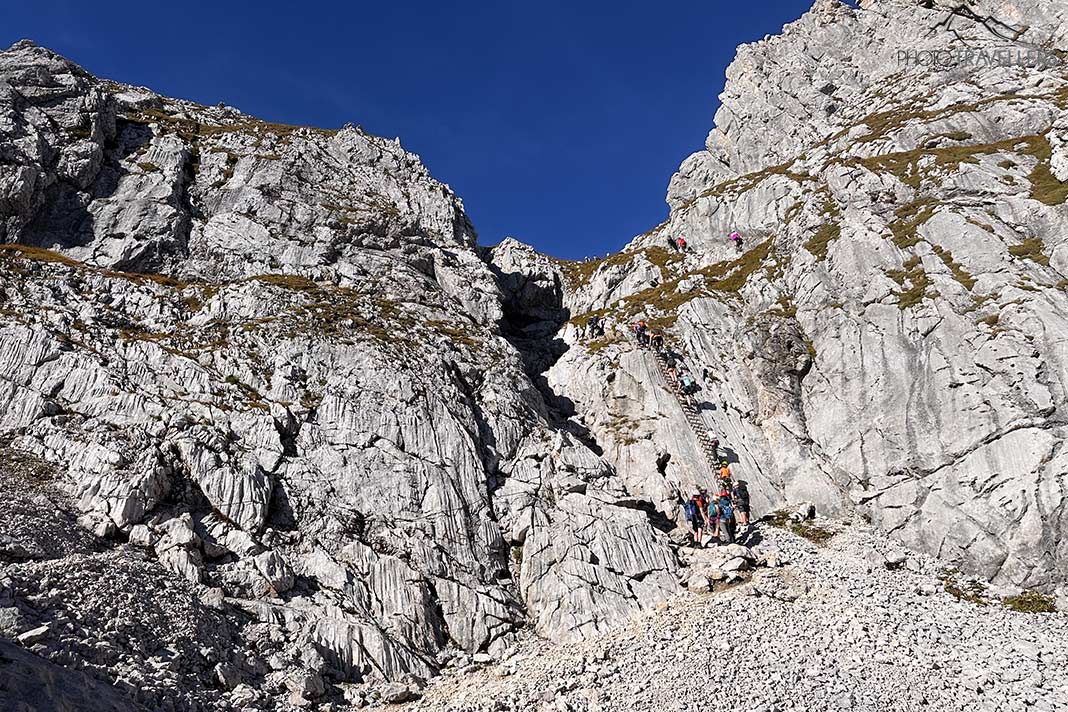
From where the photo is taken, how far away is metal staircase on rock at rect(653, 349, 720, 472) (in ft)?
135

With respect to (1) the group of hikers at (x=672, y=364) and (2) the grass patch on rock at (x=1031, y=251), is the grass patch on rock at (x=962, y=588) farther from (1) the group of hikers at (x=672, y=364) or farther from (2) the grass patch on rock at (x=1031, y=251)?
(2) the grass patch on rock at (x=1031, y=251)

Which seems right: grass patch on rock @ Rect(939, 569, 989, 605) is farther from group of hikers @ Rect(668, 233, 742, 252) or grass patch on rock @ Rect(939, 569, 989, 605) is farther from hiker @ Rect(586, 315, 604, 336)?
group of hikers @ Rect(668, 233, 742, 252)

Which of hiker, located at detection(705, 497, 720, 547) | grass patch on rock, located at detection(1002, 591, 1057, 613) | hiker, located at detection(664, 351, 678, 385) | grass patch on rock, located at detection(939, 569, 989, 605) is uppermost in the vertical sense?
hiker, located at detection(664, 351, 678, 385)

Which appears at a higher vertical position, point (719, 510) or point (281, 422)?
point (281, 422)

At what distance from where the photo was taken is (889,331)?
40312 mm

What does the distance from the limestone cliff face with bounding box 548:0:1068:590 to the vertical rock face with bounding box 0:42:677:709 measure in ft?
29.8

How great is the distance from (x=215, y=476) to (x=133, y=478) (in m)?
3.45

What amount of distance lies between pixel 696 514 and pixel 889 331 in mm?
18383

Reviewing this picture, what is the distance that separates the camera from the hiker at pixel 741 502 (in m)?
36.2

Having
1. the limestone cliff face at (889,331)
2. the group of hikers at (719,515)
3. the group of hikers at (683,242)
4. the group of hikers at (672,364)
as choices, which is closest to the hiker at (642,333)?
the group of hikers at (672,364)

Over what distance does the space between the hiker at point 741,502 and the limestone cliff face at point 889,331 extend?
5.56 ft

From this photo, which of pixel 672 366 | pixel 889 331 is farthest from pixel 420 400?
pixel 889 331

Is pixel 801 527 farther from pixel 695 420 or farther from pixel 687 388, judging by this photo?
pixel 687 388

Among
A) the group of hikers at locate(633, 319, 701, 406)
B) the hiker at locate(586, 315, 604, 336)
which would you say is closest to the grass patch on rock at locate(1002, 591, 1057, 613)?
the group of hikers at locate(633, 319, 701, 406)
